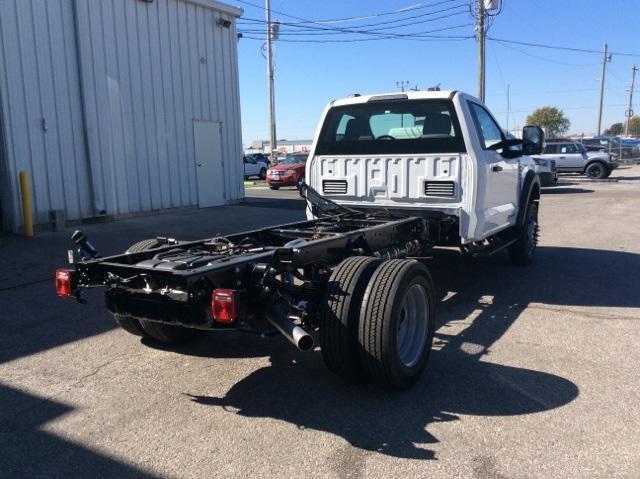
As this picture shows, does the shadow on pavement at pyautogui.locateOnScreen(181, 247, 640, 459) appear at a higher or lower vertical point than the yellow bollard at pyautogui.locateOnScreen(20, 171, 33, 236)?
lower

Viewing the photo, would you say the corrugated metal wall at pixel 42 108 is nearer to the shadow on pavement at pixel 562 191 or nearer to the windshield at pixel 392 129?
the windshield at pixel 392 129

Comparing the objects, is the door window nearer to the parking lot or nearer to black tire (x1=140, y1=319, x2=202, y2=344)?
the parking lot

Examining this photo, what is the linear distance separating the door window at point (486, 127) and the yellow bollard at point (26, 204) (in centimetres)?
824

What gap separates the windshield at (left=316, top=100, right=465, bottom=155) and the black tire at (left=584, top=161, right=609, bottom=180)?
23.9 meters

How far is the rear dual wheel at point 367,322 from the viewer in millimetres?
3588

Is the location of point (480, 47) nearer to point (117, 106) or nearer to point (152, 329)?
point (117, 106)

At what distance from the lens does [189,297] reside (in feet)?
11.0

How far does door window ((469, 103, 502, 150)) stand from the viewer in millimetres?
6402

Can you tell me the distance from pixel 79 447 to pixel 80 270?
121 centimetres

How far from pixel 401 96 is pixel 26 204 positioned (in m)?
7.60

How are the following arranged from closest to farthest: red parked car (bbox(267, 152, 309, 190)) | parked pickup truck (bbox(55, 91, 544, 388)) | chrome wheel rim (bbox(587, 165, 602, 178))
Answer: parked pickup truck (bbox(55, 91, 544, 388)) < red parked car (bbox(267, 152, 309, 190)) < chrome wheel rim (bbox(587, 165, 602, 178))

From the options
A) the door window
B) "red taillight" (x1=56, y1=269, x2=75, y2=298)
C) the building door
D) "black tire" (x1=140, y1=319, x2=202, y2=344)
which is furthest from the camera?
the building door

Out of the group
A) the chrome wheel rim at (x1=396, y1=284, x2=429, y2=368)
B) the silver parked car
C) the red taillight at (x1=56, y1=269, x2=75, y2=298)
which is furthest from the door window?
the silver parked car

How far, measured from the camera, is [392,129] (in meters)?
6.45
